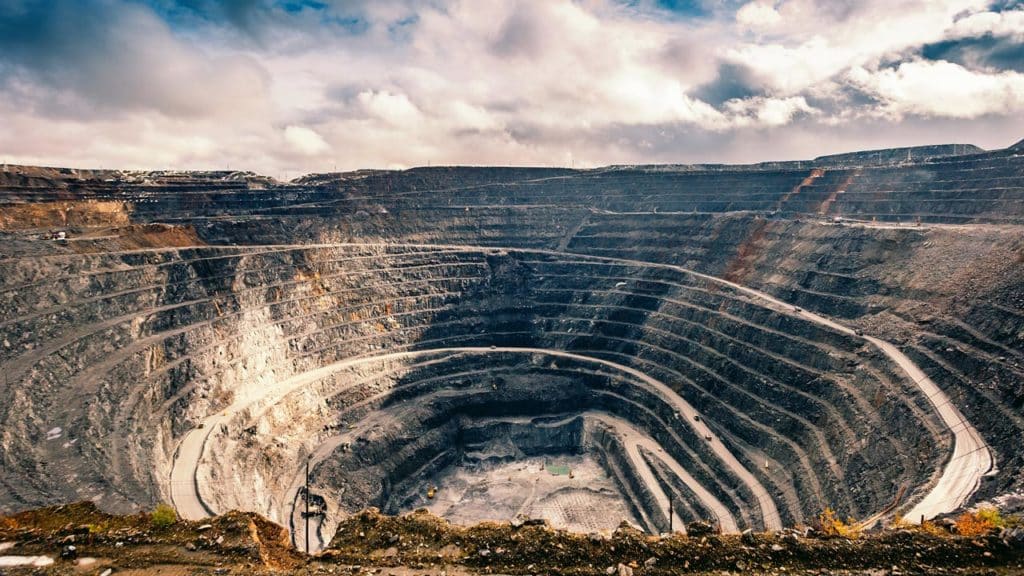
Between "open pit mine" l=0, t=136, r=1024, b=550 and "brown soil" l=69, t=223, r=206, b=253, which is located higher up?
"brown soil" l=69, t=223, r=206, b=253

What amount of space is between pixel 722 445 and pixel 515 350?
3065cm

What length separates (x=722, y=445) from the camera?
49.4 meters

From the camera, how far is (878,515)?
31.0 meters

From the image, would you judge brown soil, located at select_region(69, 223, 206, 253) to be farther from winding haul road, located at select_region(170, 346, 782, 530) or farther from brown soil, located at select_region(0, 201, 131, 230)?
winding haul road, located at select_region(170, 346, 782, 530)

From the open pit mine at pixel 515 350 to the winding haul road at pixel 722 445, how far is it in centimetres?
24

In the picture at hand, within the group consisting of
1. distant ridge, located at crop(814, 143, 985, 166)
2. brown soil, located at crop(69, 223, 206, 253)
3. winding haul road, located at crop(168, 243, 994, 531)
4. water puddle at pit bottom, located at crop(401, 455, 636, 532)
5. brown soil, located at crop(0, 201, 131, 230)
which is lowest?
water puddle at pit bottom, located at crop(401, 455, 636, 532)

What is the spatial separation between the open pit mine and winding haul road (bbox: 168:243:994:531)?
237 millimetres

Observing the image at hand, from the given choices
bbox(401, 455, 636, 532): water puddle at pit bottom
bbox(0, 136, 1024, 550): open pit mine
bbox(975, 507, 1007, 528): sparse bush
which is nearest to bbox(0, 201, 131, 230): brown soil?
bbox(0, 136, 1024, 550): open pit mine

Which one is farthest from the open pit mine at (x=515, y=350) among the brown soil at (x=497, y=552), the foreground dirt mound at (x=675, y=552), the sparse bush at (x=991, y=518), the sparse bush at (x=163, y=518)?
the foreground dirt mound at (x=675, y=552)

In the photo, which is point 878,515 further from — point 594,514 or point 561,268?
point 561,268

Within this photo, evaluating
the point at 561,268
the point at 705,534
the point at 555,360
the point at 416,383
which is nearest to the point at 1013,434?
the point at 705,534

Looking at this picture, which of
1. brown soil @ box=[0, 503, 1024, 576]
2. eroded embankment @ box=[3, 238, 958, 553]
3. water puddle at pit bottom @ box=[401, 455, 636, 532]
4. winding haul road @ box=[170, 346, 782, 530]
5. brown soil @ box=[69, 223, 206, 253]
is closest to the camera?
brown soil @ box=[0, 503, 1024, 576]

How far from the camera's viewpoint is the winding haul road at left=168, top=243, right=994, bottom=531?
30038 millimetres

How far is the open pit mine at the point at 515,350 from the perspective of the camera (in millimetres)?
36500
